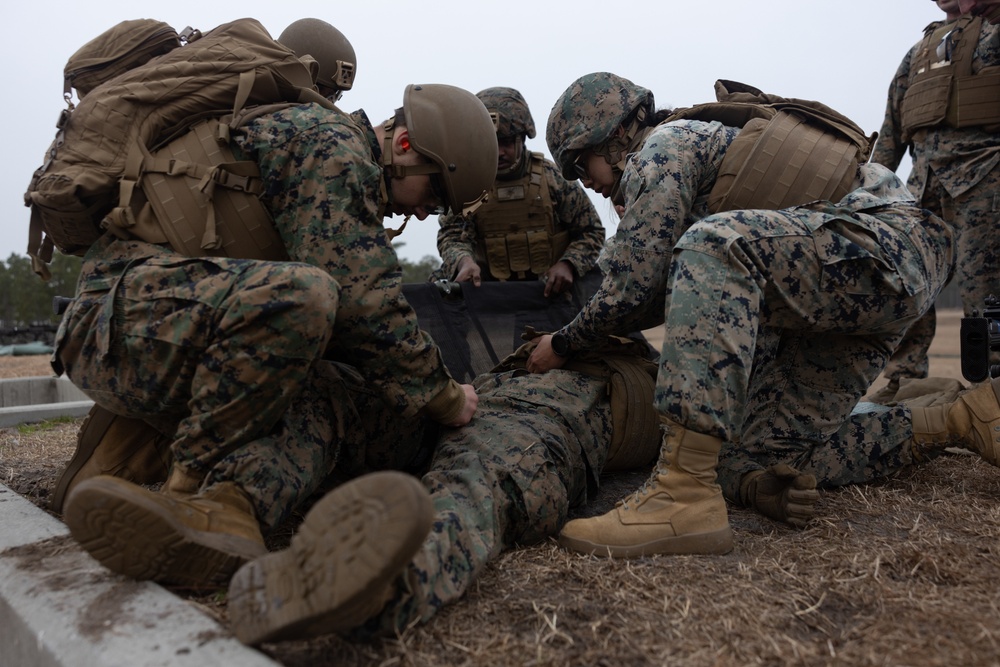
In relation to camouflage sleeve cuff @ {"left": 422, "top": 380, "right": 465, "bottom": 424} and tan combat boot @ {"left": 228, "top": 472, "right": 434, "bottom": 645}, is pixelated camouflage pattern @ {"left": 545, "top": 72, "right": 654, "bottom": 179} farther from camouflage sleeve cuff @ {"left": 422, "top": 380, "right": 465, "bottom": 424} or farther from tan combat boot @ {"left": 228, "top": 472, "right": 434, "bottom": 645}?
tan combat boot @ {"left": 228, "top": 472, "right": 434, "bottom": 645}

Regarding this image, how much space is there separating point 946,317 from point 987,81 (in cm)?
1843

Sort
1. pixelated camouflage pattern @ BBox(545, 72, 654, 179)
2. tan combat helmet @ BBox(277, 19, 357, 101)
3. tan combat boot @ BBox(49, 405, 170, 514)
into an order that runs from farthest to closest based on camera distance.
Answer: tan combat helmet @ BBox(277, 19, 357, 101), pixelated camouflage pattern @ BBox(545, 72, 654, 179), tan combat boot @ BBox(49, 405, 170, 514)

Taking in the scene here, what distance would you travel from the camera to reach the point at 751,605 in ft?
6.30

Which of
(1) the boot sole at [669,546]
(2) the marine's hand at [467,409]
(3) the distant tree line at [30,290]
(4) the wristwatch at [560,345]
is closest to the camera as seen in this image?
(1) the boot sole at [669,546]

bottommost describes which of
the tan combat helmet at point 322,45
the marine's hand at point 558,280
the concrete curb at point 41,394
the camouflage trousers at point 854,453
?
the concrete curb at point 41,394

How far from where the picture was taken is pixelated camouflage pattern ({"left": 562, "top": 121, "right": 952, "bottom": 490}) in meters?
2.41

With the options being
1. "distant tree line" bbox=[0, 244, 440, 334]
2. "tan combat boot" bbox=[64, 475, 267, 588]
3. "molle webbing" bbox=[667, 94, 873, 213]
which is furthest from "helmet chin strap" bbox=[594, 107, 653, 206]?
"distant tree line" bbox=[0, 244, 440, 334]

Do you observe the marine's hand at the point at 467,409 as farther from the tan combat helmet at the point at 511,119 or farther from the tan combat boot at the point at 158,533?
the tan combat helmet at the point at 511,119

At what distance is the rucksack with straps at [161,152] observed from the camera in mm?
2467

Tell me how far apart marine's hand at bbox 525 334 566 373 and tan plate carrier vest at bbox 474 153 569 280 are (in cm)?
220

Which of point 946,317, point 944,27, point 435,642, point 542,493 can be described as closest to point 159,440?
point 542,493

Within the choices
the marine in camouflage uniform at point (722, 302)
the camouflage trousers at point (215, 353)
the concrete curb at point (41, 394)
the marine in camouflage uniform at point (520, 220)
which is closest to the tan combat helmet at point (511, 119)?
the marine in camouflage uniform at point (520, 220)

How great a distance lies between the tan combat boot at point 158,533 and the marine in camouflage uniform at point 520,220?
337 centimetres

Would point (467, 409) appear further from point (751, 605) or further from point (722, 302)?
point (751, 605)
